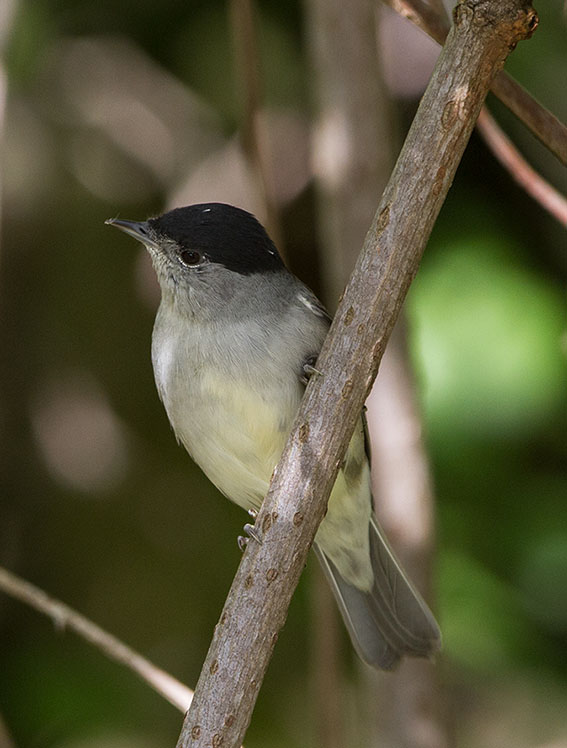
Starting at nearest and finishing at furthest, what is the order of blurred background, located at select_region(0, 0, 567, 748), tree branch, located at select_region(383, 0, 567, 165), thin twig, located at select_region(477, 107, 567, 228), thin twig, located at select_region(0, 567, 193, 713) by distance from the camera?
tree branch, located at select_region(383, 0, 567, 165)
thin twig, located at select_region(0, 567, 193, 713)
thin twig, located at select_region(477, 107, 567, 228)
blurred background, located at select_region(0, 0, 567, 748)

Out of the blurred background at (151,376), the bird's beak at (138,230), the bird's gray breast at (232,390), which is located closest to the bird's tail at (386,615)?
the blurred background at (151,376)

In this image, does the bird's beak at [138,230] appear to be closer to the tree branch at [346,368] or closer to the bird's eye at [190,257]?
the bird's eye at [190,257]

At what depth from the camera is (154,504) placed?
15.6 feet

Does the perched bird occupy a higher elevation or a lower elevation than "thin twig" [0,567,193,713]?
higher

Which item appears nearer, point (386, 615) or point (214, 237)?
point (214, 237)

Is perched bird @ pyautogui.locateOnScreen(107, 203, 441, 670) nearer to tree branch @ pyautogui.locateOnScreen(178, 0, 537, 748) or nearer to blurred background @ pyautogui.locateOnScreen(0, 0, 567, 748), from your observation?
blurred background @ pyautogui.locateOnScreen(0, 0, 567, 748)

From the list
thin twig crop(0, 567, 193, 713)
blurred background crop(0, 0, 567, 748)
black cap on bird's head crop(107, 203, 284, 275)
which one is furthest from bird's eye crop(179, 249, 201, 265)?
thin twig crop(0, 567, 193, 713)

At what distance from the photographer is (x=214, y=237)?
3.12 metres

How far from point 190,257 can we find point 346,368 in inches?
49.2

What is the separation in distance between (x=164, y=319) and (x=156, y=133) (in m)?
2.00

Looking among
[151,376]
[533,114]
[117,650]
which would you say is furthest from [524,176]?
[151,376]

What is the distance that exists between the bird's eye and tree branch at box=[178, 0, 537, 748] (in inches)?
46.1

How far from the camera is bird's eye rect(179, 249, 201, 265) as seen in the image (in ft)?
10.4

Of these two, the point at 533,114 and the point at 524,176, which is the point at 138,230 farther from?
the point at 533,114
